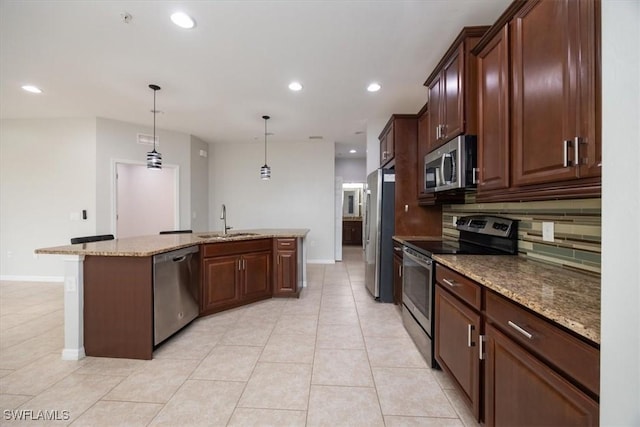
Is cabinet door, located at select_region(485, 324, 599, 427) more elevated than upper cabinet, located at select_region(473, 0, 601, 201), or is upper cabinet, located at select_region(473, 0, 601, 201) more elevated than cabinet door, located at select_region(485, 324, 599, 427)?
upper cabinet, located at select_region(473, 0, 601, 201)

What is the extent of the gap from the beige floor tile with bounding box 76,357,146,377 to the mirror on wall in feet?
24.5

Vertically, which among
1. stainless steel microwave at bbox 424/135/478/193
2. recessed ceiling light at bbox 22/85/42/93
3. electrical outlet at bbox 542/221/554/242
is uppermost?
recessed ceiling light at bbox 22/85/42/93

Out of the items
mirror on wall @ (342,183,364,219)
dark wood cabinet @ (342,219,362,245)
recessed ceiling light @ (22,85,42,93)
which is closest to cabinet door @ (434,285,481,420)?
recessed ceiling light @ (22,85,42,93)

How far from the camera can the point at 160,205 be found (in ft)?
21.4

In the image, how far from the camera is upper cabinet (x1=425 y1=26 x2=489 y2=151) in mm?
1953

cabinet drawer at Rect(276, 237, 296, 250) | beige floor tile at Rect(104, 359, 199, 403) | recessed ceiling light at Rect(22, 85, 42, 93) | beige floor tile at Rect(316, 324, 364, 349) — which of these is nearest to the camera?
beige floor tile at Rect(104, 359, 199, 403)

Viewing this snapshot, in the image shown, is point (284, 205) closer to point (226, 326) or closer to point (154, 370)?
point (226, 326)

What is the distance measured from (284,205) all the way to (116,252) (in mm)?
4291

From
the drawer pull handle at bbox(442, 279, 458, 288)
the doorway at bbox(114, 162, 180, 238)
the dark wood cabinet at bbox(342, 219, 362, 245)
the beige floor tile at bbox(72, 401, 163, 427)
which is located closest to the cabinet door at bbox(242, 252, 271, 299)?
the beige floor tile at bbox(72, 401, 163, 427)

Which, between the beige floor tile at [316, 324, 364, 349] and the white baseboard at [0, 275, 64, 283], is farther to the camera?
the white baseboard at [0, 275, 64, 283]

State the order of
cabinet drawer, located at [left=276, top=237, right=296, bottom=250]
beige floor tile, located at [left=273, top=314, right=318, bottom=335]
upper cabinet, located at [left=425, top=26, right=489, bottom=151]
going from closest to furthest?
upper cabinet, located at [left=425, top=26, right=489, bottom=151]
beige floor tile, located at [left=273, top=314, right=318, bottom=335]
cabinet drawer, located at [left=276, top=237, right=296, bottom=250]

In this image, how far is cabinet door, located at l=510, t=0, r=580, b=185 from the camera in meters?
1.18

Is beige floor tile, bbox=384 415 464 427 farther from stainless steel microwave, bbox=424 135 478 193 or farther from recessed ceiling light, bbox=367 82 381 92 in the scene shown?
recessed ceiling light, bbox=367 82 381 92

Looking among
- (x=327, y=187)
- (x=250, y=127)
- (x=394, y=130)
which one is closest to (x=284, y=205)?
(x=327, y=187)
